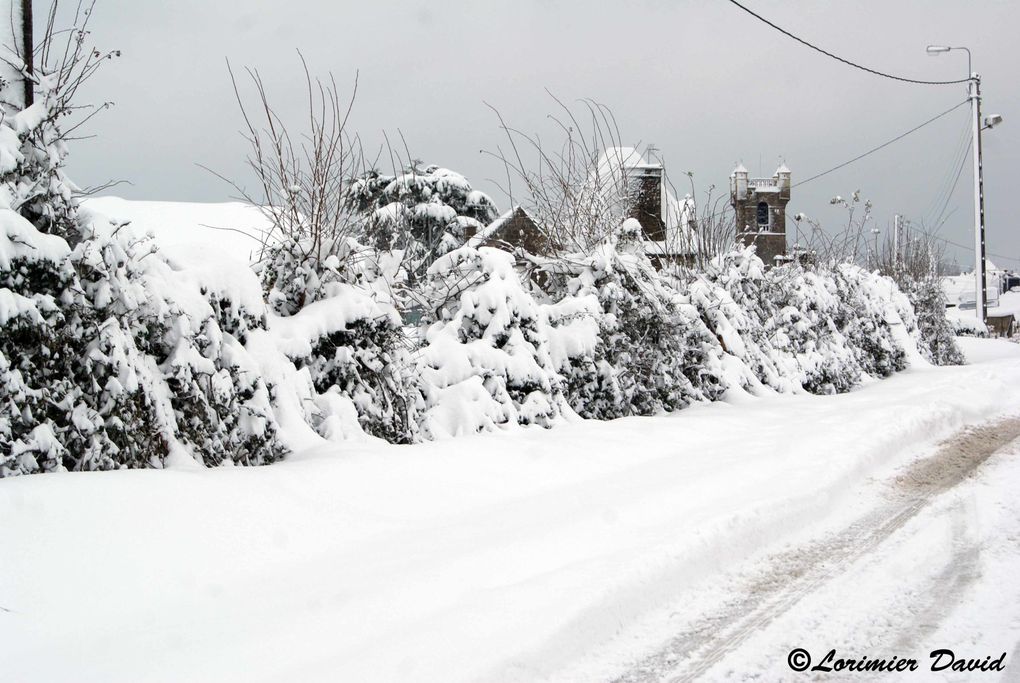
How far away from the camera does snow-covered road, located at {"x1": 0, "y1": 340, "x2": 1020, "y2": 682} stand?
3.35 meters

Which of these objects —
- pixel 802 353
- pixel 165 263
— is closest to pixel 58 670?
pixel 165 263

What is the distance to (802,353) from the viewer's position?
1445 centimetres

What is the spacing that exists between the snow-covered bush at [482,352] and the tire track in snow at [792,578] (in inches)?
135

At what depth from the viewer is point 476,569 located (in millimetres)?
4250

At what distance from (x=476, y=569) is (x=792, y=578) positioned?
1.79 metres

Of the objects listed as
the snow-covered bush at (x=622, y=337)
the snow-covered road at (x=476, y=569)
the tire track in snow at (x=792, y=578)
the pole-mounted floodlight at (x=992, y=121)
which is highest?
the pole-mounted floodlight at (x=992, y=121)

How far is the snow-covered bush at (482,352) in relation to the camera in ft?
25.2

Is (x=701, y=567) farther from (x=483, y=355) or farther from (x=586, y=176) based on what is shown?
(x=586, y=176)

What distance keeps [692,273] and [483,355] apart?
5807mm

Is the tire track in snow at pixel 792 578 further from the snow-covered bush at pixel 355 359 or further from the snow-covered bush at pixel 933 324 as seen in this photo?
the snow-covered bush at pixel 933 324

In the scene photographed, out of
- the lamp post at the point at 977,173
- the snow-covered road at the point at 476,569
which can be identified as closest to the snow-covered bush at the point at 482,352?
the snow-covered road at the point at 476,569

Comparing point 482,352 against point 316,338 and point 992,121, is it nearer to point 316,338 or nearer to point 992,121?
point 316,338

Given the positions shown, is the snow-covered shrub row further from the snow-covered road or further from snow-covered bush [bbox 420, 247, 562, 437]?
snow-covered bush [bbox 420, 247, 562, 437]

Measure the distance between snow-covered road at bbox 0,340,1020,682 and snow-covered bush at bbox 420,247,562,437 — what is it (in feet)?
3.62
